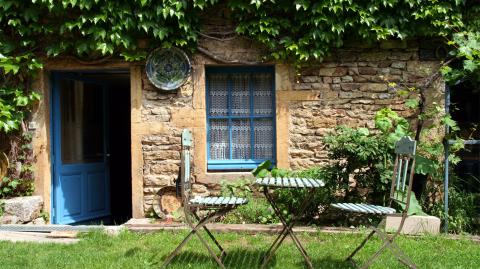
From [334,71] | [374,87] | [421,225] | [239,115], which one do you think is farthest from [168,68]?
[421,225]

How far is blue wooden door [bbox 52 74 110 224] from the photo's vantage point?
23.6ft

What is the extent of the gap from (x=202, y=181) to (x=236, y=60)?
5.49ft

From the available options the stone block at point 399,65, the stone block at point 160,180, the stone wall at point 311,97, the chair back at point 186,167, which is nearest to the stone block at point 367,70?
the stone wall at point 311,97

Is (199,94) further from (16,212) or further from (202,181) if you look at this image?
(16,212)

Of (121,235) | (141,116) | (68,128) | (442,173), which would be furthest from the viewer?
(68,128)

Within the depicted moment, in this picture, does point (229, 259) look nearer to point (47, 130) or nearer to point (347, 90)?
point (347, 90)

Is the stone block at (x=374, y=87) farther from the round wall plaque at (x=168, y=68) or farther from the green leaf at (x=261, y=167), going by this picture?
the round wall plaque at (x=168, y=68)

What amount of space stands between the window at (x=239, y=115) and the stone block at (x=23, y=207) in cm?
235

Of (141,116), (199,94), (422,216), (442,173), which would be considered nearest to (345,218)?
(422,216)

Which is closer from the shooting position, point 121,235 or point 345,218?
point 121,235

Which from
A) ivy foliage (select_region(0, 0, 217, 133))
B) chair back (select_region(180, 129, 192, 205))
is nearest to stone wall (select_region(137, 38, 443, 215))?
ivy foliage (select_region(0, 0, 217, 133))

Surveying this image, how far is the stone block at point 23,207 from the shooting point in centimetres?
636

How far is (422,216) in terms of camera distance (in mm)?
5797

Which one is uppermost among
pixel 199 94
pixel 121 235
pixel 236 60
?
pixel 236 60
